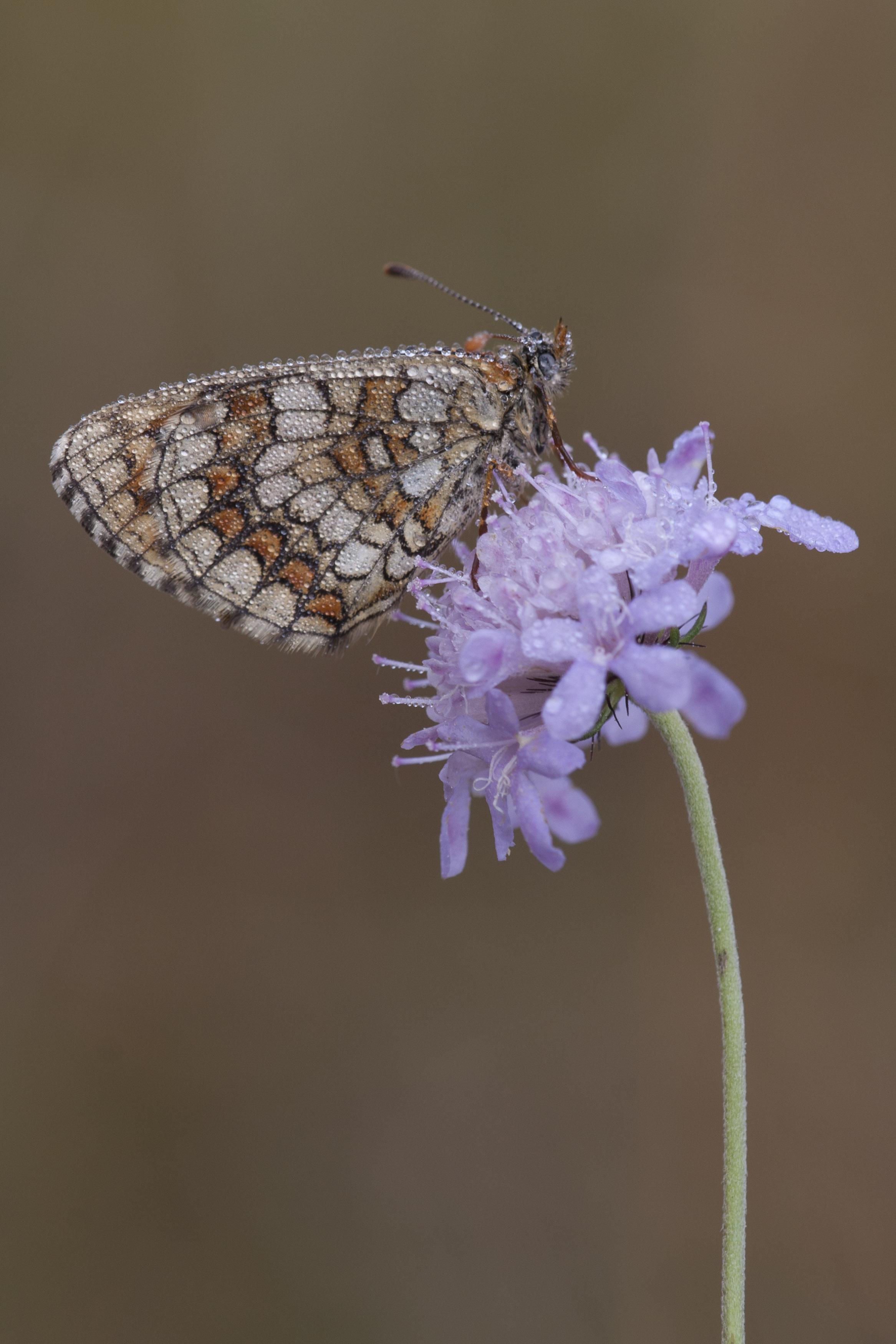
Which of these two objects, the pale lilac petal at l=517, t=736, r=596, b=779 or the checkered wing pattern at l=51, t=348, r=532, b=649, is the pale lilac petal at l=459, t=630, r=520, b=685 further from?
the checkered wing pattern at l=51, t=348, r=532, b=649

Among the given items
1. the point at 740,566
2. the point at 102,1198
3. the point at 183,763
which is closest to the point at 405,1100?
the point at 102,1198

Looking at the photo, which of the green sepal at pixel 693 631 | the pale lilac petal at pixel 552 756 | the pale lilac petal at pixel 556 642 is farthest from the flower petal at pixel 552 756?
the green sepal at pixel 693 631

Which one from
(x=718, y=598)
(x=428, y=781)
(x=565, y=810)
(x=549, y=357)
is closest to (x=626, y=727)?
(x=565, y=810)

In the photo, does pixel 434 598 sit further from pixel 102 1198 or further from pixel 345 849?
pixel 102 1198

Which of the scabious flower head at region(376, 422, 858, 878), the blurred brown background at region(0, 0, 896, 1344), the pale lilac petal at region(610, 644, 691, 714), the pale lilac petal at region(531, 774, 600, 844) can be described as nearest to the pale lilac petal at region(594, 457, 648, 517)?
the scabious flower head at region(376, 422, 858, 878)

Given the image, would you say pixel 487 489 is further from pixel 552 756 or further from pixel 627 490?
pixel 552 756
